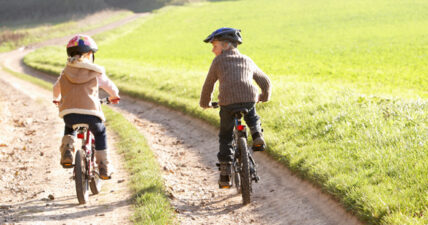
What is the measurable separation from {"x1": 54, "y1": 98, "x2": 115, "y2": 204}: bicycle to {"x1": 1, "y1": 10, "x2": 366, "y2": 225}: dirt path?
0.34 m

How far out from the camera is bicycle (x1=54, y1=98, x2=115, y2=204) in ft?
20.4

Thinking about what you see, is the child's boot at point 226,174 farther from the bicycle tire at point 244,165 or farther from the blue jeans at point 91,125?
the blue jeans at point 91,125

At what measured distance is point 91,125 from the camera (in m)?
6.34

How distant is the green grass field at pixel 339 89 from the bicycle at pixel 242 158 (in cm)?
107

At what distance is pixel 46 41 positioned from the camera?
194ft

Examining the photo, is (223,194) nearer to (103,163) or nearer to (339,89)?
(103,163)

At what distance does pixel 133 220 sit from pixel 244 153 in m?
1.69

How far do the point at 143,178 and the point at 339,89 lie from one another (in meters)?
7.53

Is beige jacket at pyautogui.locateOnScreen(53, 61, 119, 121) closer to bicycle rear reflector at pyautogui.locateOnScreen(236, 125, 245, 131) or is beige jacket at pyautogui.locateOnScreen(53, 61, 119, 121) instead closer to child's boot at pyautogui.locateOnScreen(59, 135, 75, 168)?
child's boot at pyautogui.locateOnScreen(59, 135, 75, 168)

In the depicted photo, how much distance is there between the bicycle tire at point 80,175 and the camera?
6.20m

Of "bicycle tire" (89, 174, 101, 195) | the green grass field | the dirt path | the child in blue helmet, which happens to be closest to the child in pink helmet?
"bicycle tire" (89, 174, 101, 195)

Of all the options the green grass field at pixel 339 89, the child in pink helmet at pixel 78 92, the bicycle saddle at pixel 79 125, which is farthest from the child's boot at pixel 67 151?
the green grass field at pixel 339 89

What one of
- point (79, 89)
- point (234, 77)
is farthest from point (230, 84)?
point (79, 89)

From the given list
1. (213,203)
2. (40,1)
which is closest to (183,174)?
(213,203)
